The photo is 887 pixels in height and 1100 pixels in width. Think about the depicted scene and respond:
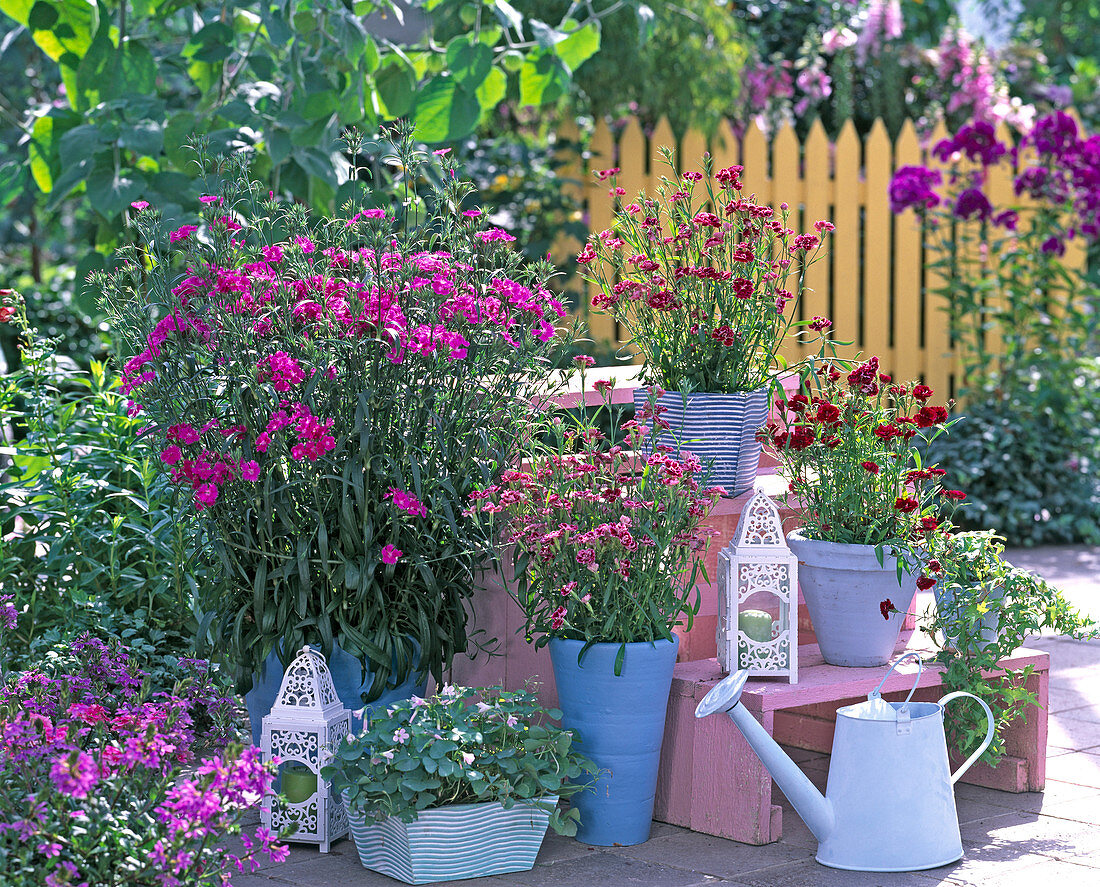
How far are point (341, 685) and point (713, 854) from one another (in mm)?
853

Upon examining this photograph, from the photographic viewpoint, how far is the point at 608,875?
102 inches

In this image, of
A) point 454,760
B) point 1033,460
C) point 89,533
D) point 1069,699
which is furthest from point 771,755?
point 1033,460

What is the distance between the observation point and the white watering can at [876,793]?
2617mm

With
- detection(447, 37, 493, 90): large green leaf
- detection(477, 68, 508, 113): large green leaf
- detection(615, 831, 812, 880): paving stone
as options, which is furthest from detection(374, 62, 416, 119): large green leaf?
detection(615, 831, 812, 880): paving stone

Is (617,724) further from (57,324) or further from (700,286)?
(57,324)

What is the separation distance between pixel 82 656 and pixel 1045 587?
2.22m

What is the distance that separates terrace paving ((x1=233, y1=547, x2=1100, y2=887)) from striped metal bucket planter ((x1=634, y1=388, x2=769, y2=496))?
0.77 m

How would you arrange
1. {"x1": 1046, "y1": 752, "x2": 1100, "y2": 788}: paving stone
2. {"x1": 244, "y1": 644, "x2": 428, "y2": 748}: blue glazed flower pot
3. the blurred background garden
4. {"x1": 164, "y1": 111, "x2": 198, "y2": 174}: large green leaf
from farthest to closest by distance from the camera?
{"x1": 164, "y1": 111, "x2": 198, "y2": 174}: large green leaf < the blurred background garden < {"x1": 1046, "y1": 752, "x2": 1100, "y2": 788}: paving stone < {"x1": 244, "y1": 644, "x2": 428, "y2": 748}: blue glazed flower pot

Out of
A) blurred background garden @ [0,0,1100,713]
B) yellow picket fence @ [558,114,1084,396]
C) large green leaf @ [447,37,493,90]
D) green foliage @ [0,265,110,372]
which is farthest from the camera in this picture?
green foliage @ [0,265,110,372]

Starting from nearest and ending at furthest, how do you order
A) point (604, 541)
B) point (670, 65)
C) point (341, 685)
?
point (604, 541) → point (341, 685) → point (670, 65)

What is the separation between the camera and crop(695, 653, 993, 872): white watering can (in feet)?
→ 8.59

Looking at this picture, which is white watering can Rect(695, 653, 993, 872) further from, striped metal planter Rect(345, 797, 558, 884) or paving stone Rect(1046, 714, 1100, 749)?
paving stone Rect(1046, 714, 1100, 749)

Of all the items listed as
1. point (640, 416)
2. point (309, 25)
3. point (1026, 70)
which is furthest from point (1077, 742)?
point (1026, 70)

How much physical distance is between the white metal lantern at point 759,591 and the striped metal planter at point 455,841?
547 millimetres
